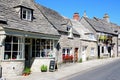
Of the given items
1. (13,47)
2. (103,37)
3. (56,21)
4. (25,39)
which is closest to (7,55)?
(13,47)

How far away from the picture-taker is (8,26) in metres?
17.6

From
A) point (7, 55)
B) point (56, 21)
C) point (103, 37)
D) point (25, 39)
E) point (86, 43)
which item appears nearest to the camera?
point (7, 55)

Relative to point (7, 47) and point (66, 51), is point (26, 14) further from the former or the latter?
point (66, 51)

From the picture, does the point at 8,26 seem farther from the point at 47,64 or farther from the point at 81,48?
the point at 81,48

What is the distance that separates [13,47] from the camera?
18453 mm

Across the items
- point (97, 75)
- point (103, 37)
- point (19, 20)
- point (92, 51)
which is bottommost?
point (97, 75)

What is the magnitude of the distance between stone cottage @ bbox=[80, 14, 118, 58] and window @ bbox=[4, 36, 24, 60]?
80.7 ft

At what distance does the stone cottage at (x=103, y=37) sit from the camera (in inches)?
1655

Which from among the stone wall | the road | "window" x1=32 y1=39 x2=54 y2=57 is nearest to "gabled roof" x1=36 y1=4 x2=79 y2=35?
"window" x1=32 y1=39 x2=54 y2=57

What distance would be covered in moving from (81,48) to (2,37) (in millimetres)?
18729

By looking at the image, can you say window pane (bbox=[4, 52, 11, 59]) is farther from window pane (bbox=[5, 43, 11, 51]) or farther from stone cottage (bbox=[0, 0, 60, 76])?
window pane (bbox=[5, 43, 11, 51])

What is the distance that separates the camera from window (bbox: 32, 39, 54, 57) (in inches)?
878

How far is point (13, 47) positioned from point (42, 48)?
4967 millimetres

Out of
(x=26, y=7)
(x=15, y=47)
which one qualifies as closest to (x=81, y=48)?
(x=26, y=7)
